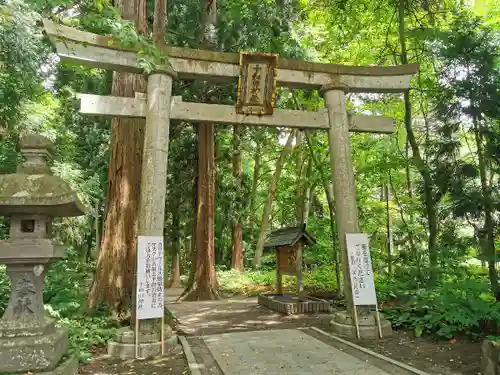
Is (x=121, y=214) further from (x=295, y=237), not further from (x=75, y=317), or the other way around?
(x=295, y=237)

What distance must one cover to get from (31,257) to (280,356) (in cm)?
362

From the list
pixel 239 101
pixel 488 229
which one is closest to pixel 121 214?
pixel 239 101

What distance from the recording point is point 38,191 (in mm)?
4062

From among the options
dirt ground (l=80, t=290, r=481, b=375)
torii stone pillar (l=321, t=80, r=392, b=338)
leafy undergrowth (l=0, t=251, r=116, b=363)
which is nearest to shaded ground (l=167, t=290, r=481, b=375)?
dirt ground (l=80, t=290, r=481, b=375)

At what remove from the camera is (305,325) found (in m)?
8.02

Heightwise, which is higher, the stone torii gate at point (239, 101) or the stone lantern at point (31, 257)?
the stone torii gate at point (239, 101)

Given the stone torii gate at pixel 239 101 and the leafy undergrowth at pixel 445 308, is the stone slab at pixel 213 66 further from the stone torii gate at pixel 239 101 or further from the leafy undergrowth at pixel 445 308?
the leafy undergrowth at pixel 445 308

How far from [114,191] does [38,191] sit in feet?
10.9

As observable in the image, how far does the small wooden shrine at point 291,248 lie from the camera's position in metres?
10.1

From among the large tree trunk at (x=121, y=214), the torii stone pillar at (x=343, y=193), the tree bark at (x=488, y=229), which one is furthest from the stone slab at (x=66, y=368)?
the tree bark at (x=488, y=229)

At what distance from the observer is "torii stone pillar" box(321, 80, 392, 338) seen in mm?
6707

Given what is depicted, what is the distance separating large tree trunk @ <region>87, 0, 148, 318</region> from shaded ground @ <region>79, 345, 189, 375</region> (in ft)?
4.90

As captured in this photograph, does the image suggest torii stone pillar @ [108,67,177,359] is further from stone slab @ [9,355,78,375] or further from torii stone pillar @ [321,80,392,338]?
torii stone pillar @ [321,80,392,338]

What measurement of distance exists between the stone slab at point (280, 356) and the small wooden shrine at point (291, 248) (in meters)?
3.35
